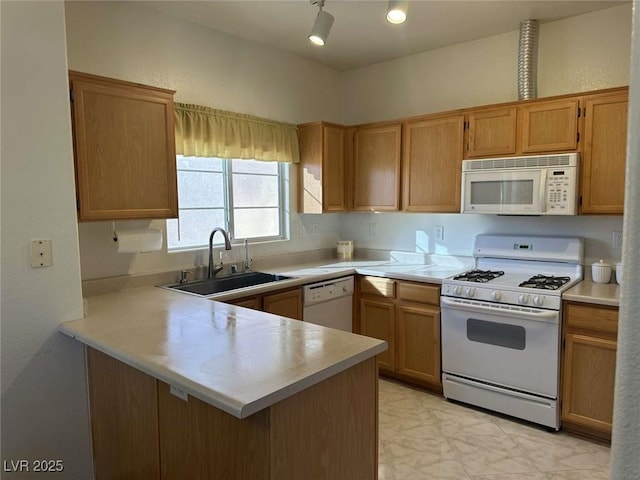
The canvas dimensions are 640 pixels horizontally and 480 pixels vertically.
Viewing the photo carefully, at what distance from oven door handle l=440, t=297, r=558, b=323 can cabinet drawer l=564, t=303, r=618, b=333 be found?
0.30 ft

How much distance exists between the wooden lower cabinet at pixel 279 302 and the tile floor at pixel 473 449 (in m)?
0.95

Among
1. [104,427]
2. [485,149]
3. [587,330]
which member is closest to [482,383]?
[587,330]

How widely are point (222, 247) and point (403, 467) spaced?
1.96 metres

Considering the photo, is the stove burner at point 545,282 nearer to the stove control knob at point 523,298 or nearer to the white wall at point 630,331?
the stove control knob at point 523,298

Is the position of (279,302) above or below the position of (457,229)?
below

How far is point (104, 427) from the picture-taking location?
200cm

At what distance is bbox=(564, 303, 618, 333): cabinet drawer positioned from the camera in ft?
8.27

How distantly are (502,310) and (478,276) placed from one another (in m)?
0.40

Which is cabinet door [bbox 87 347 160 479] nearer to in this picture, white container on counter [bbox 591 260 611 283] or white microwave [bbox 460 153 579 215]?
white microwave [bbox 460 153 579 215]

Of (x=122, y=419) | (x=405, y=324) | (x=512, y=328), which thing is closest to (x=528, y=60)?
(x=512, y=328)

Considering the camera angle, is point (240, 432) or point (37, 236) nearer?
point (240, 432)

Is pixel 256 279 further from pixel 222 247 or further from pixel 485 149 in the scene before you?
pixel 485 149

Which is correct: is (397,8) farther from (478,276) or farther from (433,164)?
(478,276)

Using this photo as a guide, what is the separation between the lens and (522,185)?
301 cm
